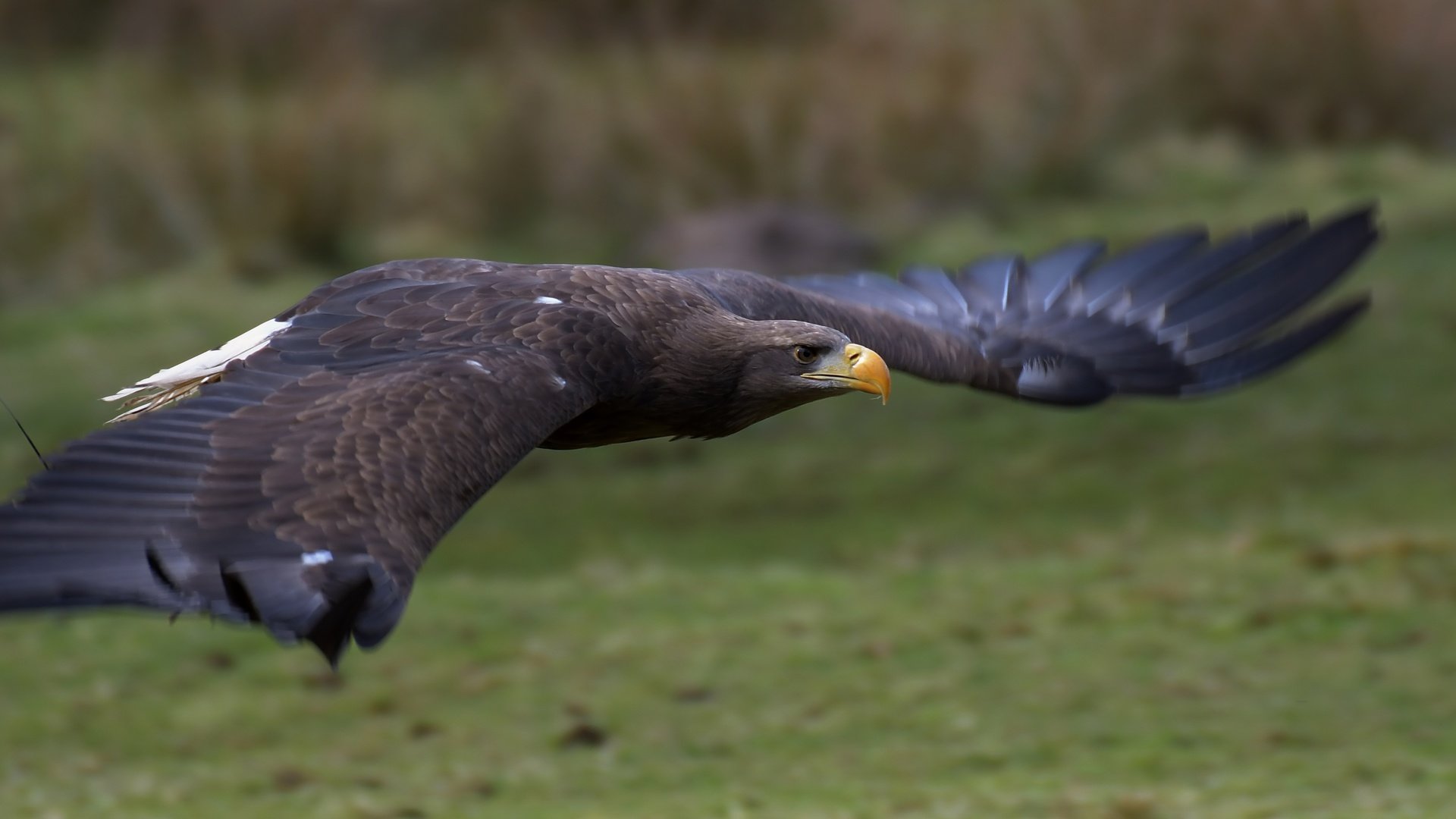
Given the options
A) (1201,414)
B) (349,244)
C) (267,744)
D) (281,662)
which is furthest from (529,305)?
(349,244)

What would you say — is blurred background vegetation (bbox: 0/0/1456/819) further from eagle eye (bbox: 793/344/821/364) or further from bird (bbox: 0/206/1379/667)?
eagle eye (bbox: 793/344/821/364)

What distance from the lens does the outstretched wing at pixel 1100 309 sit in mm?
7652

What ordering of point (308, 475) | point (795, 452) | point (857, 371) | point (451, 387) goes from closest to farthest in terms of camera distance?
point (308, 475) → point (451, 387) → point (857, 371) → point (795, 452)

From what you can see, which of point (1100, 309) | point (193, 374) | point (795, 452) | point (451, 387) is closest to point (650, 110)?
point (795, 452)

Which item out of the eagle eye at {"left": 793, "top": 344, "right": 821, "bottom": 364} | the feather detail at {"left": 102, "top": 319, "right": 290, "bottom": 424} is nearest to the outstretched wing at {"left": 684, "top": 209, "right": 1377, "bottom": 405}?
the eagle eye at {"left": 793, "top": 344, "right": 821, "bottom": 364}

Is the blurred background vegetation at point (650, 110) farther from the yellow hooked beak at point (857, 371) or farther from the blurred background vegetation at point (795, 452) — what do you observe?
the yellow hooked beak at point (857, 371)

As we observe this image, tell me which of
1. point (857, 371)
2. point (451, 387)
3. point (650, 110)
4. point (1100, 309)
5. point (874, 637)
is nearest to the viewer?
point (451, 387)

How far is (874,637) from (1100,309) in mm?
2139

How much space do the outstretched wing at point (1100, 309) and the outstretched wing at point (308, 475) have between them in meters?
1.61

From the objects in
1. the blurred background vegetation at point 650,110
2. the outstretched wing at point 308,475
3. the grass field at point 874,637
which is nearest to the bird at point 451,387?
the outstretched wing at point 308,475

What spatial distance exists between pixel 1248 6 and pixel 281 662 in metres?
13.5

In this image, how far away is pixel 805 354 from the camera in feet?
21.8

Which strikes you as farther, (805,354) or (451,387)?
(805,354)

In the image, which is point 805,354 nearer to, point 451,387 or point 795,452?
point 451,387
